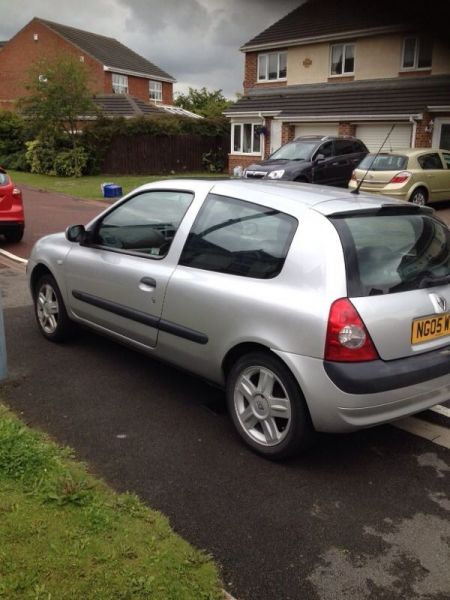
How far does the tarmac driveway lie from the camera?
98.0 inches

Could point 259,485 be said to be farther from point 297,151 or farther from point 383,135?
point 383,135

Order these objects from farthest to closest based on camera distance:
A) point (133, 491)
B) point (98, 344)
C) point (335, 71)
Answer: point (335, 71), point (98, 344), point (133, 491)

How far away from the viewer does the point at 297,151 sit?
16.7 meters

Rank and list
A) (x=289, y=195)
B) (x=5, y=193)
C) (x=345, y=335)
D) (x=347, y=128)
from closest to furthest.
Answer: (x=345, y=335), (x=289, y=195), (x=5, y=193), (x=347, y=128)

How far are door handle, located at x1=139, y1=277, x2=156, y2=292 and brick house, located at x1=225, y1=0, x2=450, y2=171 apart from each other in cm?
1498

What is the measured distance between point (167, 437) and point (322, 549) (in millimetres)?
1309

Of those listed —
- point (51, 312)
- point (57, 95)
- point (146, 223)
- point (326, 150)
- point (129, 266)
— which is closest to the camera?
point (129, 266)

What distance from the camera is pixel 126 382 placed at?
4.48 m

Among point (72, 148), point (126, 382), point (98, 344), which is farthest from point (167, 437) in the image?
point (72, 148)

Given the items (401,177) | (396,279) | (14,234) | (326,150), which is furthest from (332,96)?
(396,279)

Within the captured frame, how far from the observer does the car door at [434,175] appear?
14.6m

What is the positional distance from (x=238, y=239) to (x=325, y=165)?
13378mm

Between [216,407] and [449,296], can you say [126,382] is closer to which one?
[216,407]

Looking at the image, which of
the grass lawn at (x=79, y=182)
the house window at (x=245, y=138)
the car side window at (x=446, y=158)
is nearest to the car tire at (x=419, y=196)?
the car side window at (x=446, y=158)
